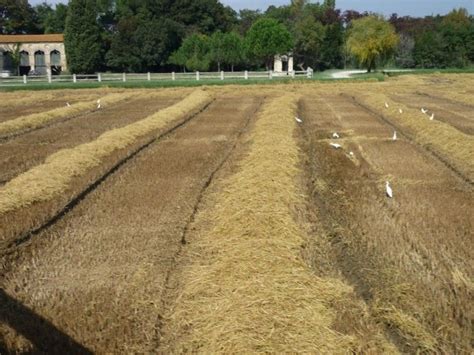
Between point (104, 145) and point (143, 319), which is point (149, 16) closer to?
point (104, 145)

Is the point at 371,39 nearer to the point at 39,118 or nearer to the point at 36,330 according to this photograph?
the point at 39,118

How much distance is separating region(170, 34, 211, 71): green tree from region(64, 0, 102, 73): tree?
25.8 ft

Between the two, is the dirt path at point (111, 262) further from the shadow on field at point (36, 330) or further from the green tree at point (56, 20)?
the green tree at point (56, 20)

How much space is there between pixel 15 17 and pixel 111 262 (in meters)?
75.9

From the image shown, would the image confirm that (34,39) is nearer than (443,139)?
No

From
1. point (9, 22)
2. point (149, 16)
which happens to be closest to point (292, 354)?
point (149, 16)

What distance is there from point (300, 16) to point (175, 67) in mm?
19899

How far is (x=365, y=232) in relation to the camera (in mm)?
7137

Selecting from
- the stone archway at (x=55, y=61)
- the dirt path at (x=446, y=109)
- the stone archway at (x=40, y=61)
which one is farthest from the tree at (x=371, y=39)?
the stone archway at (x=40, y=61)

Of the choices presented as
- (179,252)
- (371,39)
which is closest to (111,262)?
(179,252)

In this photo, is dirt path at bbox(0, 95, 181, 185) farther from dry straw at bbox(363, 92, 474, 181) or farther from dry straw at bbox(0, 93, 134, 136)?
dry straw at bbox(363, 92, 474, 181)

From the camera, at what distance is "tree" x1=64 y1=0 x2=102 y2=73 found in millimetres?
50688

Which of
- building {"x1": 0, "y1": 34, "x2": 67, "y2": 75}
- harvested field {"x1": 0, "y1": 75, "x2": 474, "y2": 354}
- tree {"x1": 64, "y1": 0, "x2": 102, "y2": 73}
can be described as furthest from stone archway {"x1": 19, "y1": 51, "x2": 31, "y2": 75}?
harvested field {"x1": 0, "y1": 75, "x2": 474, "y2": 354}

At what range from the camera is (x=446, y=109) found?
22062 mm
